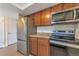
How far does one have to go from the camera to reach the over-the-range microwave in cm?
165

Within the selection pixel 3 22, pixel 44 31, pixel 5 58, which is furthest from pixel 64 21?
pixel 3 22

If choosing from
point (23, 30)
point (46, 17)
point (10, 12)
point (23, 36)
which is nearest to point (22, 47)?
point (23, 36)

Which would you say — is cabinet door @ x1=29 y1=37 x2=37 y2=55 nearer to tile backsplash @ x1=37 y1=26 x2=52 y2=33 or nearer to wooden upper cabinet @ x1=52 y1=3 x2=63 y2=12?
tile backsplash @ x1=37 y1=26 x2=52 y2=33

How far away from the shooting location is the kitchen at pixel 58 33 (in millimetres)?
1663

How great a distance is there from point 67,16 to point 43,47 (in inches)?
46.1

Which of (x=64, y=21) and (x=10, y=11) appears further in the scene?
(x=10, y=11)

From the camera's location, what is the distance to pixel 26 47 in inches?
133

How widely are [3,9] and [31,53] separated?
2.82 meters

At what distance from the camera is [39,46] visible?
2.95m

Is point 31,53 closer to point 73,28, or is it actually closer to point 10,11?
point 73,28

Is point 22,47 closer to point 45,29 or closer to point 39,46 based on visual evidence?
point 39,46

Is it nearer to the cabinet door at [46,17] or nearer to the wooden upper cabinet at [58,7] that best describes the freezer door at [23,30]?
the cabinet door at [46,17]

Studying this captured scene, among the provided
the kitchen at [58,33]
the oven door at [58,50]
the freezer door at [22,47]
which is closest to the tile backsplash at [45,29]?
the kitchen at [58,33]

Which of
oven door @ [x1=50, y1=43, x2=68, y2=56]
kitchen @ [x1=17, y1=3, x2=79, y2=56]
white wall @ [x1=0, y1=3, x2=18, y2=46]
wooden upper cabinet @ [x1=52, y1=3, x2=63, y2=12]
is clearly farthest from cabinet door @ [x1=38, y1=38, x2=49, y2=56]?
white wall @ [x1=0, y1=3, x2=18, y2=46]
